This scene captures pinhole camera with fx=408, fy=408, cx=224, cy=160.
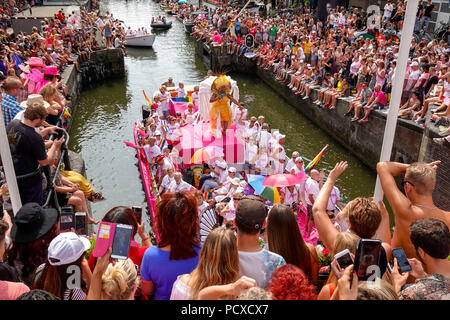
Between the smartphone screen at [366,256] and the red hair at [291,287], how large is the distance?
342 mm

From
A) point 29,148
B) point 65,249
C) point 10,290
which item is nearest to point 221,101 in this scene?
point 29,148

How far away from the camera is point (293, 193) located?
24.9ft

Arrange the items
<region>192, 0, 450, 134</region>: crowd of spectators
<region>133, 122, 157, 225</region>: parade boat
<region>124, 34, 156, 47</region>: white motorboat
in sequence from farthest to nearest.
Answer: <region>124, 34, 156, 47</region>: white motorboat
<region>192, 0, 450, 134</region>: crowd of spectators
<region>133, 122, 157, 225</region>: parade boat

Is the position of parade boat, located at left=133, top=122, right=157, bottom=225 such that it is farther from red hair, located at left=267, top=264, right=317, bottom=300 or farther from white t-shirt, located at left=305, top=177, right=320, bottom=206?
red hair, located at left=267, top=264, right=317, bottom=300

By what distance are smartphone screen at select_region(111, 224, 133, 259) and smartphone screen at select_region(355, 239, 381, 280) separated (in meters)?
1.40

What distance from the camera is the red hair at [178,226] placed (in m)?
2.90

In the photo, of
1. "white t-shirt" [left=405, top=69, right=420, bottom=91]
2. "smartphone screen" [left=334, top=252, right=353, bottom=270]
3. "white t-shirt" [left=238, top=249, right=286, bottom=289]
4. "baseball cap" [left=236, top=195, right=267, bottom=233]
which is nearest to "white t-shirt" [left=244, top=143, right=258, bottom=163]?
"white t-shirt" [left=405, top=69, right=420, bottom=91]

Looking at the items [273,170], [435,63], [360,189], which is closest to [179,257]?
[273,170]

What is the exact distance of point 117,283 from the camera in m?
2.32

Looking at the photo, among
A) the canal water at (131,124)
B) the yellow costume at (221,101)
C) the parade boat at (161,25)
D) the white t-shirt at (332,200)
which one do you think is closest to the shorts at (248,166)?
the yellow costume at (221,101)

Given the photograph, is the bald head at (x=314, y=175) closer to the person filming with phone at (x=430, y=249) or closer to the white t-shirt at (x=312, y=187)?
the white t-shirt at (x=312, y=187)

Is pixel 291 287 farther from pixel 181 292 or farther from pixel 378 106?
pixel 378 106

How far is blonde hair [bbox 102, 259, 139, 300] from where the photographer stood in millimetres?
2301

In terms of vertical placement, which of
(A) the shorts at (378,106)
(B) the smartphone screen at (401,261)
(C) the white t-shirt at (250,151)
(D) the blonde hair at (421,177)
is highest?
(D) the blonde hair at (421,177)
